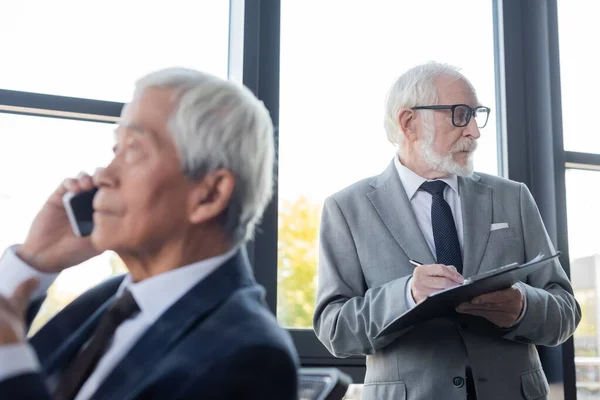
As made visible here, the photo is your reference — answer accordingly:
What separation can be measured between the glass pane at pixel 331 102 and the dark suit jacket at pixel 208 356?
2170 mm

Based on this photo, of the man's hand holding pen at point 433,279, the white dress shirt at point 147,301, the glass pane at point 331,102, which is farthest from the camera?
the glass pane at point 331,102

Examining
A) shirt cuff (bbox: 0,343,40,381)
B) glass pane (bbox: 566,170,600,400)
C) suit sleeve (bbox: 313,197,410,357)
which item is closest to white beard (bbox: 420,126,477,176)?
suit sleeve (bbox: 313,197,410,357)

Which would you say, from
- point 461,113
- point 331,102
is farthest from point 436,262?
point 331,102

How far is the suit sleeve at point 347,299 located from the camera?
2.12 meters

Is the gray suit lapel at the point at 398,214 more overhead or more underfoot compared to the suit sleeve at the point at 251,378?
more overhead

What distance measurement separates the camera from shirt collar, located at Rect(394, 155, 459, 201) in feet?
8.04

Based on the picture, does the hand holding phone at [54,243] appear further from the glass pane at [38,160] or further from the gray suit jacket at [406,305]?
the glass pane at [38,160]

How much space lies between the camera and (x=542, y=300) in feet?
7.17

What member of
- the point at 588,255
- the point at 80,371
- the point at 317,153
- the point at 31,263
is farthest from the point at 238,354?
the point at 588,255

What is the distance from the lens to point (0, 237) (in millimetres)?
2625

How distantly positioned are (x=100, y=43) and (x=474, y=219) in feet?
4.97

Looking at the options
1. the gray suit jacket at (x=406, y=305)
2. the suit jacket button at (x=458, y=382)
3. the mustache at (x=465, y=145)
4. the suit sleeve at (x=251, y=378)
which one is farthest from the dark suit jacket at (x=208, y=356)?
the mustache at (x=465, y=145)

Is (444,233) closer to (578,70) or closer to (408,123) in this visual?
(408,123)

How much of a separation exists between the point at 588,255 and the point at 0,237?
2.61 metres
